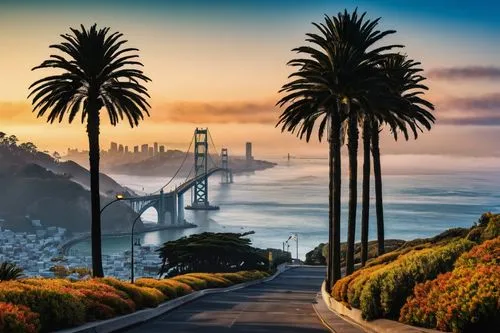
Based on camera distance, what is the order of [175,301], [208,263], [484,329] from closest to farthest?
[484,329]
[175,301]
[208,263]

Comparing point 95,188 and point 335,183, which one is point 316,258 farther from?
point 95,188

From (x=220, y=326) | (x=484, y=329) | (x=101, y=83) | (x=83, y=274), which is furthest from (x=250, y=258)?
(x=484, y=329)

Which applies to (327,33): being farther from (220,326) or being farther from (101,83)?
(220,326)

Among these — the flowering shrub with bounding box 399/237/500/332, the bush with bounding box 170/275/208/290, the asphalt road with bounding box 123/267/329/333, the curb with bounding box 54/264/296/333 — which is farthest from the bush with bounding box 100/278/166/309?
the bush with bounding box 170/275/208/290

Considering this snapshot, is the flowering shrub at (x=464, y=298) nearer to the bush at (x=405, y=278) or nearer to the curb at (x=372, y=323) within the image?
the curb at (x=372, y=323)

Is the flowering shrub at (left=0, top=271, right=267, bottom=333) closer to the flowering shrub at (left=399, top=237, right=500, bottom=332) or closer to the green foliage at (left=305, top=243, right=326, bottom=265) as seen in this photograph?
the flowering shrub at (left=399, top=237, right=500, bottom=332)

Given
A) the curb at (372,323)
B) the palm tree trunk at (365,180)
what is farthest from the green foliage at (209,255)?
the curb at (372,323)

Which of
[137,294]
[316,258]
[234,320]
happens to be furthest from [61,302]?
[316,258]
